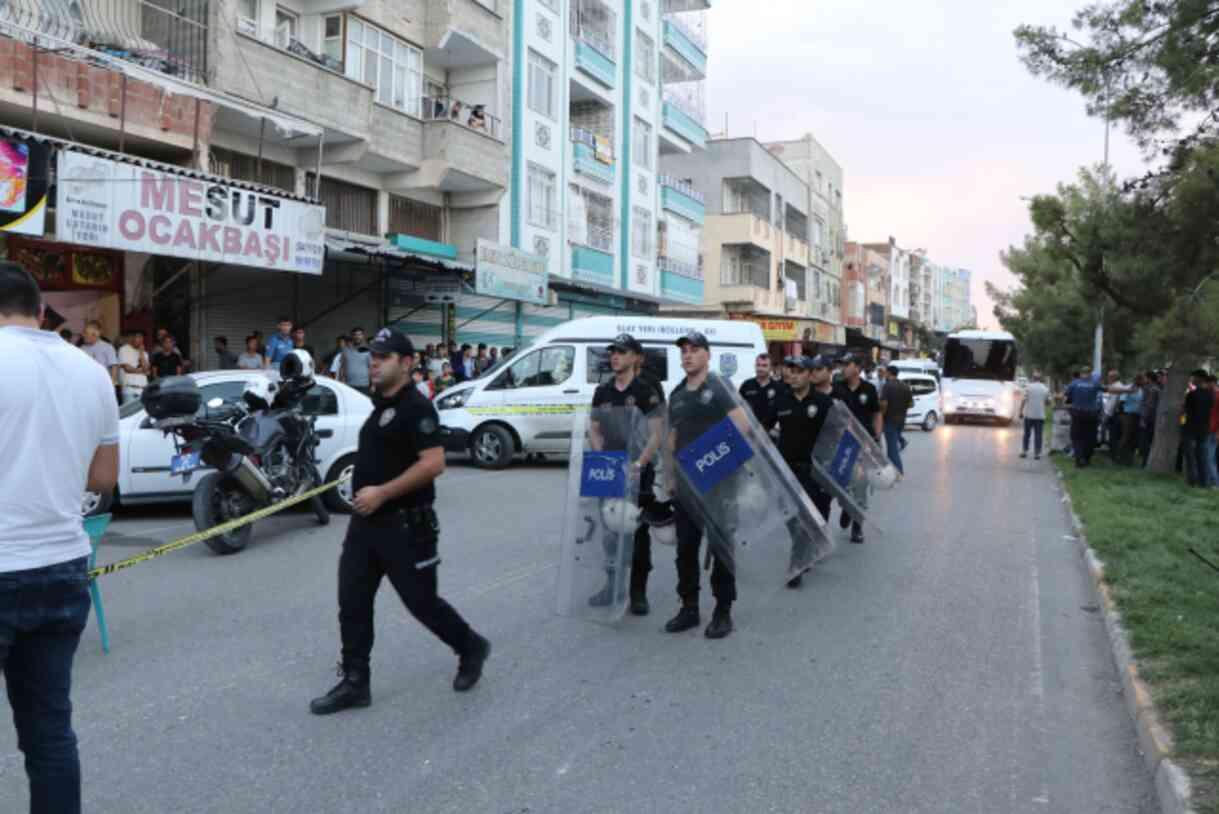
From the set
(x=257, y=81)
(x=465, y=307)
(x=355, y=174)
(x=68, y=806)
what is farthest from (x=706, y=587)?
(x=465, y=307)

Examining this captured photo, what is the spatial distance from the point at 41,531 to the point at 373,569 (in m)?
1.85

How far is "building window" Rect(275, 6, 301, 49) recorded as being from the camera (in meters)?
19.3

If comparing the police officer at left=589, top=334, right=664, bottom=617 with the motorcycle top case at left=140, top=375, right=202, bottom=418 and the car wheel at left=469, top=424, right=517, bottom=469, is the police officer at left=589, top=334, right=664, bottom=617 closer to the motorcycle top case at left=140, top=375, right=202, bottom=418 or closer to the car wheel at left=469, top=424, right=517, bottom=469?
the motorcycle top case at left=140, top=375, right=202, bottom=418

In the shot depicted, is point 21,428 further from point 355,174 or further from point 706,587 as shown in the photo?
point 355,174

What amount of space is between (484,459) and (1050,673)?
10.6 metres

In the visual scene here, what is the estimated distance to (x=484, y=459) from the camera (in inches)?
602

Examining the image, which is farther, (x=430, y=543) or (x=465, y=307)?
(x=465, y=307)

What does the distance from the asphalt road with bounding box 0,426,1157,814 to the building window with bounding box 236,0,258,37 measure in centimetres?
1286

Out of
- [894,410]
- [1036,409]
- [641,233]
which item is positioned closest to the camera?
[894,410]

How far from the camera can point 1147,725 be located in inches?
177

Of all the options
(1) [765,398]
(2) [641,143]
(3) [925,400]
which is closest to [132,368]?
(1) [765,398]

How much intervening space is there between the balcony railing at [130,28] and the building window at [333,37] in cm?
415

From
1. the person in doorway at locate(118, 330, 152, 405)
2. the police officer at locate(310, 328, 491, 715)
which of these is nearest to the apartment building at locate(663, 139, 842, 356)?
the person in doorway at locate(118, 330, 152, 405)

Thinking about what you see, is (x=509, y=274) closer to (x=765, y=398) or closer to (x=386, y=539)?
(x=765, y=398)
